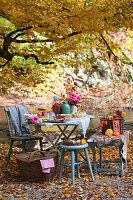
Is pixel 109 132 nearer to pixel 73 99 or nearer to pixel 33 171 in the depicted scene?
pixel 73 99

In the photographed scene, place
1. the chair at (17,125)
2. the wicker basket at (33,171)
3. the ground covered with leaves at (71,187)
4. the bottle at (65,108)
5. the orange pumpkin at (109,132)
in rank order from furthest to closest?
the chair at (17,125) < the bottle at (65,108) < the orange pumpkin at (109,132) < the wicker basket at (33,171) < the ground covered with leaves at (71,187)

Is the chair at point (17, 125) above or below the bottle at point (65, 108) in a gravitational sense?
below

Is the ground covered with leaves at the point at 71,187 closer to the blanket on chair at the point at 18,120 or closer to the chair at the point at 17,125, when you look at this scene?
the chair at the point at 17,125

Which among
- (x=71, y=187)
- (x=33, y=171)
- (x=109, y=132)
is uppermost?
(x=109, y=132)

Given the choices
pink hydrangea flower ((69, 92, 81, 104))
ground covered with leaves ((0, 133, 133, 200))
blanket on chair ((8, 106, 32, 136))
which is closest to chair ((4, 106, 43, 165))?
blanket on chair ((8, 106, 32, 136))


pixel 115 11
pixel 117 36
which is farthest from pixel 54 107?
pixel 117 36

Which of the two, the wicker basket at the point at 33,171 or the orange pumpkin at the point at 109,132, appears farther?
the orange pumpkin at the point at 109,132

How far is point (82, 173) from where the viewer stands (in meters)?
4.73

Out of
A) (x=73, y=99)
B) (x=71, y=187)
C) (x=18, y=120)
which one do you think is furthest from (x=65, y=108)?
(x=71, y=187)

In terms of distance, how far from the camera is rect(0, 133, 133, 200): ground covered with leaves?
352cm

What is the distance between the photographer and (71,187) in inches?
154

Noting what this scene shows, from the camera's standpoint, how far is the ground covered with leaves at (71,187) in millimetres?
3517

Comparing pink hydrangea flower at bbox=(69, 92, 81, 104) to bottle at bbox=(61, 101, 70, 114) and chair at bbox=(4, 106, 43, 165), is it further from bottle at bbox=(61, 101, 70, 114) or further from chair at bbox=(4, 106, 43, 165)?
chair at bbox=(4, 106, 43, 165)

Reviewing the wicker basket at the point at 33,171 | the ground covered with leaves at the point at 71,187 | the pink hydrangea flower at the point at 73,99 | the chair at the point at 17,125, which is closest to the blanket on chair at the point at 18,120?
the chair at the point at 17,125
